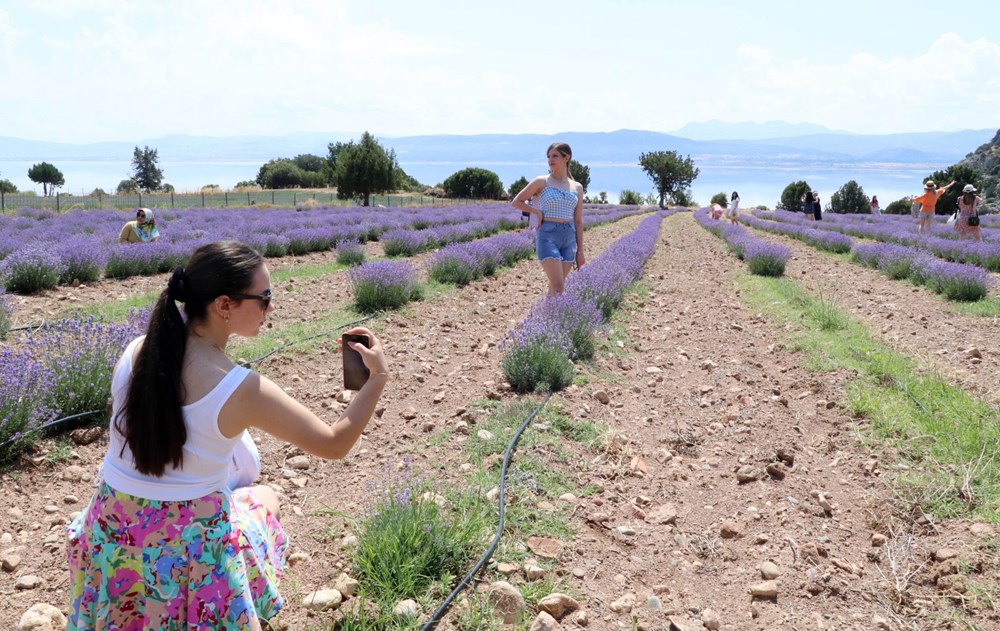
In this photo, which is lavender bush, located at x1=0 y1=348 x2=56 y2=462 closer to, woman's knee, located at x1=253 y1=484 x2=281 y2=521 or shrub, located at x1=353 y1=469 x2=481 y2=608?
woman's knee, located at x1=253 y1=484 x2=281 y2=521

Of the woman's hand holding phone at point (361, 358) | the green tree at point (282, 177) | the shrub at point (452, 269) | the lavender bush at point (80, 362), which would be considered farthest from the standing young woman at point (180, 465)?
the green tree at point (282, 177)

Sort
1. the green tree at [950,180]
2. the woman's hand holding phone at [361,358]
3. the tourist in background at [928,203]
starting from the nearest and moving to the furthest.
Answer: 1. the woman's hand holding phone at [361,358]
2. the tourist in background at [928,203]
3. the green tree at [950,180]

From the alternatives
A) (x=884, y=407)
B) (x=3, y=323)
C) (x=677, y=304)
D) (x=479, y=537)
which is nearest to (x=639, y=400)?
(x=884, y=407)

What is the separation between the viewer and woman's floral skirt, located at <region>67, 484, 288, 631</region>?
5.95 ft

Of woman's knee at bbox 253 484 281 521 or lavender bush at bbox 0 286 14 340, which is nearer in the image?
woman's knee at bbox 253 484 281 521

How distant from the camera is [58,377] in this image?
3.89 m

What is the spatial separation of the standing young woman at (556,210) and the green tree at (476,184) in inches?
2344

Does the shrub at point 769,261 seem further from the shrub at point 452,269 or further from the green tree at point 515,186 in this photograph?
the green tree at point 515,186

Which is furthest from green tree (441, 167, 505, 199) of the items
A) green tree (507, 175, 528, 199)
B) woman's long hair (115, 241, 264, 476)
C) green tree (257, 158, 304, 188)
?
woman's long hair (115, 241, 264, 476)

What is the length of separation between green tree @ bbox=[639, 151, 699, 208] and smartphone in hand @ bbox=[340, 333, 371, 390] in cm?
7744

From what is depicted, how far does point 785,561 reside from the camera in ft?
9.52

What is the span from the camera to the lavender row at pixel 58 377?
3416mm

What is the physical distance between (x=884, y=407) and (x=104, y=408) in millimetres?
4891

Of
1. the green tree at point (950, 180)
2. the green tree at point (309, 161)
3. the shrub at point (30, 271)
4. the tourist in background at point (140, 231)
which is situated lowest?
the shrub at point (30, 271)
